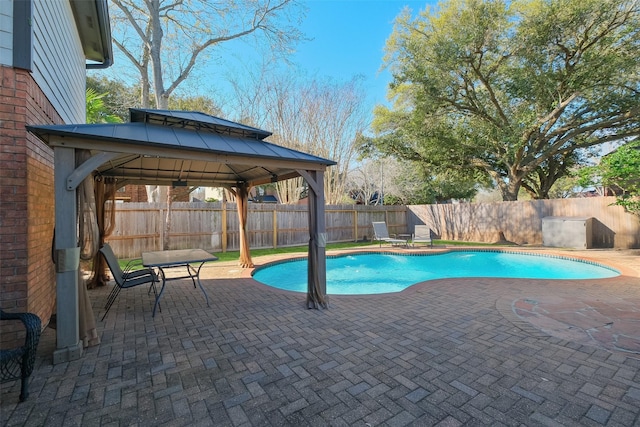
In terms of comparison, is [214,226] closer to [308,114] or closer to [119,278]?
[119,278]

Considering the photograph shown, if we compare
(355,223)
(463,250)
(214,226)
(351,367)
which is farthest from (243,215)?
(463,250)

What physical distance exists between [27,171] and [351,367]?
3979 millimetres

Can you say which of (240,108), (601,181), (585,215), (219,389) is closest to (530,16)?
(601,181)

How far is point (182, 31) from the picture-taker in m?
12.1

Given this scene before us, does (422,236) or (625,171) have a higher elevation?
(625,171)

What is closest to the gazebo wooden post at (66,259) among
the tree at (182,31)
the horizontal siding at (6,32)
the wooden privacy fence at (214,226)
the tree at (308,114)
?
the horizontal siding at (6,32)

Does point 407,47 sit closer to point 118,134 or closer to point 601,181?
point 601,181

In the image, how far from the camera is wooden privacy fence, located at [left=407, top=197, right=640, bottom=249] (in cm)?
1005

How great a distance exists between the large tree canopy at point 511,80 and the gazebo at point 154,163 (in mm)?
9806

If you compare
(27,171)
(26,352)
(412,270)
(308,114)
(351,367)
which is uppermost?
(308,114)

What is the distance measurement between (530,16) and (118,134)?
14.4 metres

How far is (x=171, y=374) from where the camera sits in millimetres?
2621

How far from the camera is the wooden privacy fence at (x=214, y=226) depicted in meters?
9.11

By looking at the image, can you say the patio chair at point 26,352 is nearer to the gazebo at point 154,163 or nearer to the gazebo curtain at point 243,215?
the gazebo at point 154,163
